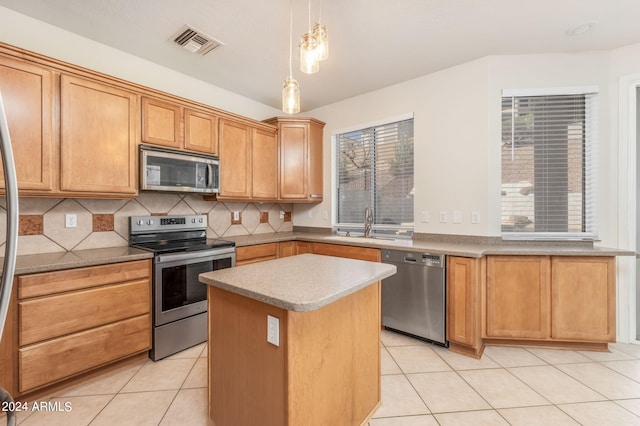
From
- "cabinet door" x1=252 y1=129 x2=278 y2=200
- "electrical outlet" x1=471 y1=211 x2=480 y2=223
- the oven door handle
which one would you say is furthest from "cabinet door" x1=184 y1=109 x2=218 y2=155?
"electrical outlet" x1=471 y1=211 x2=480 y2=223

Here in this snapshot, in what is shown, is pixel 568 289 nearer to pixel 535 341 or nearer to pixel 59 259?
pixel 535 341

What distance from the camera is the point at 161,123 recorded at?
2.67 metres

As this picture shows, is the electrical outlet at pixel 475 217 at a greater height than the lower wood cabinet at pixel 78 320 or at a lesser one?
greater

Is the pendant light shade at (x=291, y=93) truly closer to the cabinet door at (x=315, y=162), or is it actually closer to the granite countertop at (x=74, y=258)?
the granite countertop at (x=74, y=258)

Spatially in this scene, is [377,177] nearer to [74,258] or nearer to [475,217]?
[475,217]

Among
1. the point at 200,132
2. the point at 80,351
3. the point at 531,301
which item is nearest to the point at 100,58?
the point at 200,132

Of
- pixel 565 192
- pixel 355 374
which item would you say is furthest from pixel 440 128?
pixel 355 374

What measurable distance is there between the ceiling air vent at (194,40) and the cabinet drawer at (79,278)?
1.89 m

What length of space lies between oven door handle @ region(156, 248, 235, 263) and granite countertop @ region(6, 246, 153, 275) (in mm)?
93

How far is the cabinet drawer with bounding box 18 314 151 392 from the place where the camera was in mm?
1807

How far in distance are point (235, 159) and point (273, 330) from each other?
2470mm

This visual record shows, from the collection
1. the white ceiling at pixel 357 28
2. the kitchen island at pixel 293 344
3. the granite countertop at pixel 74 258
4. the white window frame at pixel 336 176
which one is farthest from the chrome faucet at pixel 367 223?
the granite countertop at pixel 74 258

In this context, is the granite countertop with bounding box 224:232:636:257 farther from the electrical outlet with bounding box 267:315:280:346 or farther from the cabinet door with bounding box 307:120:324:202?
the electrical outlet with bounding box 267:315:280:346

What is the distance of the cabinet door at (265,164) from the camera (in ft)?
11.7
